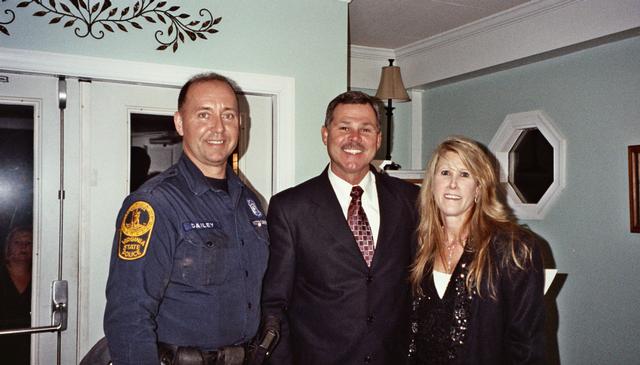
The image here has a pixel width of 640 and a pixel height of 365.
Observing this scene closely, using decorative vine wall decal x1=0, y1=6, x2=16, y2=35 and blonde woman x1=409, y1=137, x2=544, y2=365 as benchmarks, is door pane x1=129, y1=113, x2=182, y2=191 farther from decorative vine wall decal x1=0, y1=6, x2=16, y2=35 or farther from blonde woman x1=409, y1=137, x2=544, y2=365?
blonde woman x1=409, y1=137, x2=544, y2=365

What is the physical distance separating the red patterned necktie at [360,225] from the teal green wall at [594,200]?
220 centimetres

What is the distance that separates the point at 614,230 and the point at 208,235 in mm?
2874

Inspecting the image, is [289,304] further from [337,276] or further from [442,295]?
[442,295]

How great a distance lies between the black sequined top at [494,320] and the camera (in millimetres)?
1621

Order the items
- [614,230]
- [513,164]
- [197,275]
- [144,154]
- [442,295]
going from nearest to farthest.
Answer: [197,275] < [442,295] < [144,154] < [614,230] < [513,164]

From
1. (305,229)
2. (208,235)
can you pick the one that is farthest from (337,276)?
(208,235)

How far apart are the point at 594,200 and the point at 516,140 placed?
0.92 meters

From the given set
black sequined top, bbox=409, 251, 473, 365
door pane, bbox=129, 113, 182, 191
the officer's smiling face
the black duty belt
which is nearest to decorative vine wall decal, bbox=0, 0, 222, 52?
door pane, bbox=129, 113, 182, 191

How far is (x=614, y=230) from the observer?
3.36 meters

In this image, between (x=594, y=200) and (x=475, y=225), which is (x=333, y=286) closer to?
(x=475, y=225)

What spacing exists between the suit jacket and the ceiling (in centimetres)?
215

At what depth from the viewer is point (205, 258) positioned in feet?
5.27

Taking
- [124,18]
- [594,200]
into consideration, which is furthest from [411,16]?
[124,18]

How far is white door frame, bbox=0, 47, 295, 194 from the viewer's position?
2.43m
